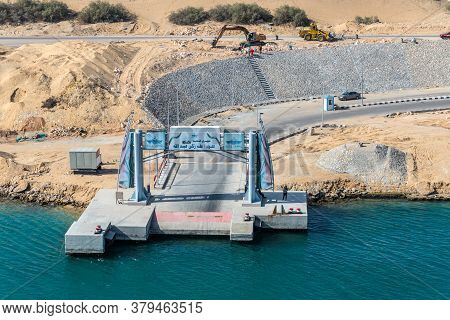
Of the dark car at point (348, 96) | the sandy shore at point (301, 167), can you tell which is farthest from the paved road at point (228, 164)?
the sandy shore at point (301, 167)

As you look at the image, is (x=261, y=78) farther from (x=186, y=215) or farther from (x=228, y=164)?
(x=186, y=215)

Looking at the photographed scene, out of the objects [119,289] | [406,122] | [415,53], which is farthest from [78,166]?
[415,53]

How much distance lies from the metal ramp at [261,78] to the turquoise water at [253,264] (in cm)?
3369

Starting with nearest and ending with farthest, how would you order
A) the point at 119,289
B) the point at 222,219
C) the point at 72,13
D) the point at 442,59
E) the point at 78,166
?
the point at 119,289
the point at 222,219
the point at 78,166
the point at 442,59
the point at 72,13

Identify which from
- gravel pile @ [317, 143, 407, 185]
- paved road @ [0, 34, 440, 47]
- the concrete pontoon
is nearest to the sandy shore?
gravel pile @ [317, 143, 407, 185]

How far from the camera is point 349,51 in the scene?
97375 mm

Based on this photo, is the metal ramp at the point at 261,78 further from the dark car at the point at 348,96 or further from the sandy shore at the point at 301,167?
the sandy shore at the point at 301,167

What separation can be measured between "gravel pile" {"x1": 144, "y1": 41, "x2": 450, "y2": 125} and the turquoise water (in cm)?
3023

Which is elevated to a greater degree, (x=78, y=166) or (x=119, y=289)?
(x=78, y=166)

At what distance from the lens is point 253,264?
48625mm

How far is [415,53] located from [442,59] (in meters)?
3.55

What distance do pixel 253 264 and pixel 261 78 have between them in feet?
149

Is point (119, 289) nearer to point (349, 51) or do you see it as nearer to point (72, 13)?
point (349, 51)

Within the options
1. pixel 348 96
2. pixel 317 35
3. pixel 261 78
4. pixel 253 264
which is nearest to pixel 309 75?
pixel 261 78
